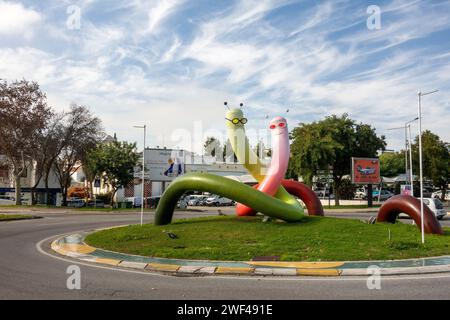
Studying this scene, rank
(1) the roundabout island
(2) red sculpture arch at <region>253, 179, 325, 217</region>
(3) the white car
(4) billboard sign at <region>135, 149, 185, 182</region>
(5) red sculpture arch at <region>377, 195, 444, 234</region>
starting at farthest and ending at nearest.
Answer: (4) billboard sign at <region>135, 149, 185, 182</region>
(3) the white car
(2) red sculpture arch at <region>253, 179, 325, 217</region>
(5) red sculpture arch at <region>377, 195, 444, 234</region>
(1) the roundabout island

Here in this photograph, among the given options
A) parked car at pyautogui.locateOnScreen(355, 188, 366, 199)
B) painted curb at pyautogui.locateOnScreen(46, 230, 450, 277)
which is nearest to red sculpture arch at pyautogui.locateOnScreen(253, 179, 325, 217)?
painted curb at pyautogui.locateOnScreen(46, 230, 450, 277)

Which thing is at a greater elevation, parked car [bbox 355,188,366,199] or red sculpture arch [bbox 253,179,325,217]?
red sculpture arch [bbox 253,179,325,217]

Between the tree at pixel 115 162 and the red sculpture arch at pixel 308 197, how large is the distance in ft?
89.2

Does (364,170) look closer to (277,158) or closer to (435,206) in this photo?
(435,206)

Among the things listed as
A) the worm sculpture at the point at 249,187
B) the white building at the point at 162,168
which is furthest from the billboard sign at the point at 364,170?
the worm sculpture at the point at 249,187

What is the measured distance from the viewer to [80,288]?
995cm

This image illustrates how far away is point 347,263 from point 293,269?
1854 mm

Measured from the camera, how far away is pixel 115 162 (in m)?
47.2

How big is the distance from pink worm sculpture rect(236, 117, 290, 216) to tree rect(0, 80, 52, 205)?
34.0 m

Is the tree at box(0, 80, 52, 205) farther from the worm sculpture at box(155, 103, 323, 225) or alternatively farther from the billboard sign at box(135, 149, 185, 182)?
the worm sculpture at box(155, 103, 323, 225)

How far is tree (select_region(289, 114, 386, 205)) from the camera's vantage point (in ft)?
154
